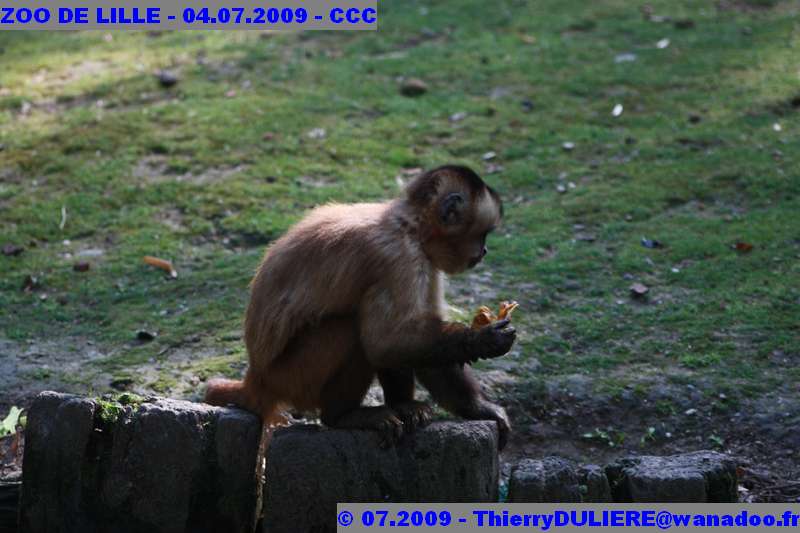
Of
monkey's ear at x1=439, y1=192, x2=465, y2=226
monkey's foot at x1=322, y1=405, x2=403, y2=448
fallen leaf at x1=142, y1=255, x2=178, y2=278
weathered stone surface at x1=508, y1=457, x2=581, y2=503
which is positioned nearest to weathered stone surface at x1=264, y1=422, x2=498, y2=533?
monkey's foot at x1=322, y1=405, x2=403, y2=448

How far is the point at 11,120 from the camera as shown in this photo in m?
11.3

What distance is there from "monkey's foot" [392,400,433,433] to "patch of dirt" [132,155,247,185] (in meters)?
4.93

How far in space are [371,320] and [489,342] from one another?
1.88ft

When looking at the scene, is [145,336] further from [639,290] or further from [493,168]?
[493,168]

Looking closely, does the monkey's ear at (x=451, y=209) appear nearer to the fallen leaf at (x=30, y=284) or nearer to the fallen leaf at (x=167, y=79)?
the fallen leaf at (x=30, y=284)

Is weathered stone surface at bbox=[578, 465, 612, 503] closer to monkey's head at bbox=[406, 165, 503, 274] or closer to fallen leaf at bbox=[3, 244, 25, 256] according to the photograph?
monkey's head at bbox=[406, 165, 503, 274]

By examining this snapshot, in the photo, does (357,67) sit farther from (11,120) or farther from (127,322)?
(127,322)


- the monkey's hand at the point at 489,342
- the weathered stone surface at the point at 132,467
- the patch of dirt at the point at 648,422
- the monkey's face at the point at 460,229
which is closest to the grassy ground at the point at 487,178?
the patch of dirt at the point at 648,422

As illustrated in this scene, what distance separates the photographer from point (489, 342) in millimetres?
5207

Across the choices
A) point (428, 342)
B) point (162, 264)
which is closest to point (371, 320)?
point (428, 342)

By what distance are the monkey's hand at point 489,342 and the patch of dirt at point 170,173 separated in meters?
5.16

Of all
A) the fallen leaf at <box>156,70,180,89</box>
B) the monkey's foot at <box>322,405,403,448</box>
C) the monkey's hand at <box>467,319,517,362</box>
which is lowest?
the monkey's foot at <box>322,405,403,448</box>

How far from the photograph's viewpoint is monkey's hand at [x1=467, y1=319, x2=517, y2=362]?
5.21 m

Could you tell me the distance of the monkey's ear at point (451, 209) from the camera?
5754 mm
